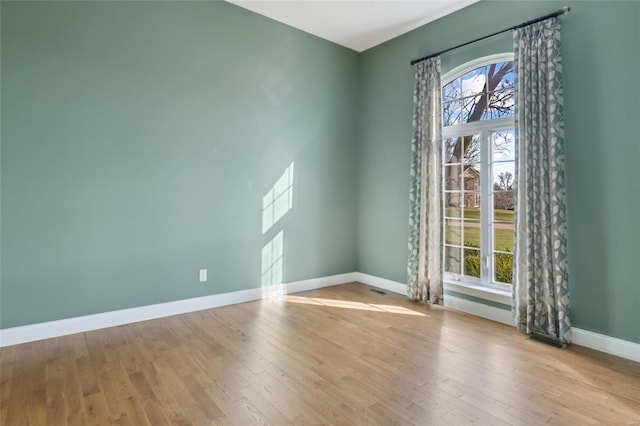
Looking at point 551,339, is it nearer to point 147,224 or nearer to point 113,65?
point 147,224

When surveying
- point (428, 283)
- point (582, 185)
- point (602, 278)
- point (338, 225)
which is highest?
point (582, 185)

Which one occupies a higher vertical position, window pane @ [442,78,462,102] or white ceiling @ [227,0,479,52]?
white ceiling @ [227,0,479,52]

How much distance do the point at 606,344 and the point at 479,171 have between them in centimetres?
188

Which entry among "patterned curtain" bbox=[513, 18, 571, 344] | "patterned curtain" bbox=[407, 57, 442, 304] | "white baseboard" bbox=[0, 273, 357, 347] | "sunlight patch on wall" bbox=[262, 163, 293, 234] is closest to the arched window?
"patterned curtain" bbox=[407, 57, 442, 304]

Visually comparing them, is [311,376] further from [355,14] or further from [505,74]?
[355,14]

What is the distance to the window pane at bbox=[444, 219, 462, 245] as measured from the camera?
392 centimetres

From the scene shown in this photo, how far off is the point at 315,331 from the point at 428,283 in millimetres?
1540

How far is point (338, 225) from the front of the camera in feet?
16.1

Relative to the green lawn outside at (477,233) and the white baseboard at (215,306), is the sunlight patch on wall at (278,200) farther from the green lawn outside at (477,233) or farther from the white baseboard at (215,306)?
the green lawn outside at (477,233)

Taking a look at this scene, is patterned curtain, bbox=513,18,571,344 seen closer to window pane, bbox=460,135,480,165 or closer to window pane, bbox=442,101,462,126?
window pane, bbox=460,135,480,165

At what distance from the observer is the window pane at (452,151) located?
3941mm

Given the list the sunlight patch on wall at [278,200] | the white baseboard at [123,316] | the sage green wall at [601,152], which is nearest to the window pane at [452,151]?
the sage green wall at [601,152]

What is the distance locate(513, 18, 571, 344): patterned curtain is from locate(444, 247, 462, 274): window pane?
0.81 meters

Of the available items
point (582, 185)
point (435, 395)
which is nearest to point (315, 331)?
point (435, 395)
